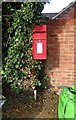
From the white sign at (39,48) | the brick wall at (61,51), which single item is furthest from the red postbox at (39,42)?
the brick wall at (61,51)

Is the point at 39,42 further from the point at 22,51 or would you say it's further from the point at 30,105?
the point at 30,105

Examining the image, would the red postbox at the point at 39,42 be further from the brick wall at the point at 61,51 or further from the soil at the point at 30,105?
the soil at the point at 30,105

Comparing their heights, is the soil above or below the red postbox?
below

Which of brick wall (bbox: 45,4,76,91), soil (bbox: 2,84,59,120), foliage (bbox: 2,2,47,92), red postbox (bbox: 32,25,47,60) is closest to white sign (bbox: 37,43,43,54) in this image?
red postbox (bbox: 32,25,47,60)

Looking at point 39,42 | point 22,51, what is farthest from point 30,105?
point 39,42

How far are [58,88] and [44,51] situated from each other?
0.88m

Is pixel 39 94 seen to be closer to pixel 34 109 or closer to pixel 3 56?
pixel 34 109

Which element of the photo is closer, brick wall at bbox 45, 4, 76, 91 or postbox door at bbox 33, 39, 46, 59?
postbox door at bbox 33, 39, 46, 59

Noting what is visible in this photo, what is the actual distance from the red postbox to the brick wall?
367 millimetres

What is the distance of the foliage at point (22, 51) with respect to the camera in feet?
14.3

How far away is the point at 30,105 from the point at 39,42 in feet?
3.63

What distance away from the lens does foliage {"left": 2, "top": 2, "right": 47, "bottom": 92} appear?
14.3ft

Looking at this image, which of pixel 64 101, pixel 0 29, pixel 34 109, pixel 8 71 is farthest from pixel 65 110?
pixel 0 29

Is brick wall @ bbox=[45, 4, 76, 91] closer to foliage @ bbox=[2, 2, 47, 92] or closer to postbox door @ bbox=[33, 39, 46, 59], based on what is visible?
foliage @ bbox=[2, 2, 47, 92]
